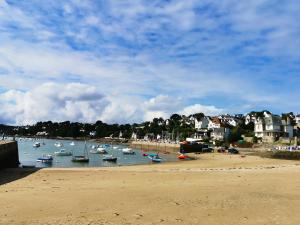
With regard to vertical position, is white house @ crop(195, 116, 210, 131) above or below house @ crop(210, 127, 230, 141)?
above

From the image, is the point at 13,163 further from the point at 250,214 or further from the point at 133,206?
the point at 250,214

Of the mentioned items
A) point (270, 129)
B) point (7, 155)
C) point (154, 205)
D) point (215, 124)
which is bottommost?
point (154, 205)

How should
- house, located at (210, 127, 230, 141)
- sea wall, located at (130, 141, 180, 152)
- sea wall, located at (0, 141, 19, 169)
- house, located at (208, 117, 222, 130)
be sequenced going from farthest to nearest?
house, located at (208, 117, 222, 130) → house, located at (210, 127, 230, 141) → sea wall, located at (130, 141, 180, 152) → sea wall, located at (0, 141, 19, 169)

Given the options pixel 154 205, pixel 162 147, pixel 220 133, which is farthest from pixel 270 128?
pixel 154 205

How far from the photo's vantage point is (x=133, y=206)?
680 inches

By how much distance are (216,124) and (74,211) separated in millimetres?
146222

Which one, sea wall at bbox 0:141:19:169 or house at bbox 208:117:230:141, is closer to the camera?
sea wall at bbox 0:141:19:169

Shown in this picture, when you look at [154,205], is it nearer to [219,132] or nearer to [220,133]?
[220,133]

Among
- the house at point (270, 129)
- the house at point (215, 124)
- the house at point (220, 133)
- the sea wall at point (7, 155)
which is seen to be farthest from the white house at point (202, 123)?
the sea wall at point (7, 155)

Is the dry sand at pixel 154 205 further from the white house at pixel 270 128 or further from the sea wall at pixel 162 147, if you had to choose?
the white house at pixel 270 128

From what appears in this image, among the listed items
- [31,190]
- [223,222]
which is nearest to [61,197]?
[31,190]

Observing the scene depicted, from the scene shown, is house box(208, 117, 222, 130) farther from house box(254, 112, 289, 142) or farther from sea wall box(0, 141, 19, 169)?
sea wall box(0, 141, 19, 169)

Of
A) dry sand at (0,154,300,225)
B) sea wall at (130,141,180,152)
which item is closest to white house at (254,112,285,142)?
sea wall at (130,141,180,152)

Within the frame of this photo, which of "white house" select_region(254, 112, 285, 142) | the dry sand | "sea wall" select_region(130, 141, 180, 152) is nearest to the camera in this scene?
the dry sand
